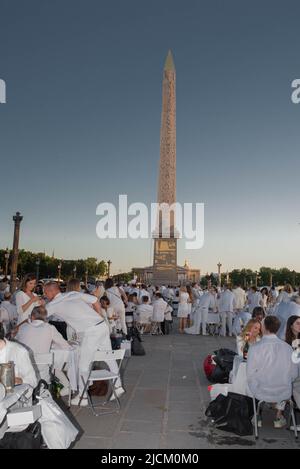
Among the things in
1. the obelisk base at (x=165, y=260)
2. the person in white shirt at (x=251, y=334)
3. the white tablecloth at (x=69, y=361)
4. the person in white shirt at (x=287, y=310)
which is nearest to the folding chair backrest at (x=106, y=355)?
the white tablecloth at (x=69, y=361)

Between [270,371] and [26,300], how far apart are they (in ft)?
14.9

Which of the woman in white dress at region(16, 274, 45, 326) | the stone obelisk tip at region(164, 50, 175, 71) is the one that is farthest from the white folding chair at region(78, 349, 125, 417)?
the stone obelisk tip at region(164, 50, 175, 71)

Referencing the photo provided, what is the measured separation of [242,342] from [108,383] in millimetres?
2470

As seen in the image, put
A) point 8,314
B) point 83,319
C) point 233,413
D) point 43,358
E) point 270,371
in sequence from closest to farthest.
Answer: point 270,371, point 233,413, point 43,358, point 83,319, point 8,314

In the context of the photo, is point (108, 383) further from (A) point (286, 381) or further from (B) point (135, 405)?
(A) point (286, 381)

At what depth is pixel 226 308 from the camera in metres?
16.3

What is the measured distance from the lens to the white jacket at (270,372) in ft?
18.4

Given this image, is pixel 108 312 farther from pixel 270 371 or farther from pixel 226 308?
pixel 226 308

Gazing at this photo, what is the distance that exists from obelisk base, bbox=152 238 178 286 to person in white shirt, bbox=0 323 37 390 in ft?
142

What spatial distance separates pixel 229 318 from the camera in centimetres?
1650

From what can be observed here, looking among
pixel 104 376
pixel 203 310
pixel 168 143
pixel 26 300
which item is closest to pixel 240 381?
pixel 104 376

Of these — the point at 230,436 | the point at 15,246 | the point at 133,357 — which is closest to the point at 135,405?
the point at 230,436

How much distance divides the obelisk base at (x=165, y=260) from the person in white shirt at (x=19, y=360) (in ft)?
142

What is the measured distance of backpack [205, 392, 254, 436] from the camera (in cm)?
561
